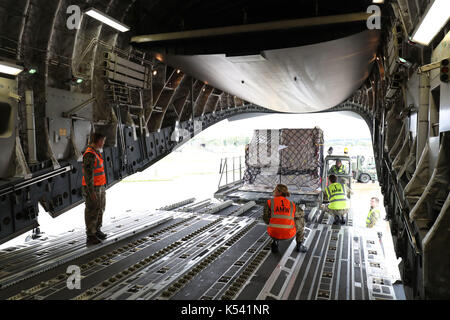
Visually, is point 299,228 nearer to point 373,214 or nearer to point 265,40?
point 265,40

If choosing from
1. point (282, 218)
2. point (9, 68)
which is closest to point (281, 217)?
point (282, 218)

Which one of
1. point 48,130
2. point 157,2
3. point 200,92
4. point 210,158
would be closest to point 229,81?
point 200,92

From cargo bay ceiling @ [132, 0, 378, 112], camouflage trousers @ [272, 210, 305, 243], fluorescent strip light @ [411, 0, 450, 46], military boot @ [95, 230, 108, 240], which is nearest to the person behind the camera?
fluorescent strip light @ [411, 0, 450, 46]

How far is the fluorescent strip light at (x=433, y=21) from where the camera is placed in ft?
8.19

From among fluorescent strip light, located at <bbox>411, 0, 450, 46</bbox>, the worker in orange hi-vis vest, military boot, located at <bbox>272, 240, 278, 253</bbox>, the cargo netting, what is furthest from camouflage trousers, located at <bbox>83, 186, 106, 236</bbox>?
the cargo netting

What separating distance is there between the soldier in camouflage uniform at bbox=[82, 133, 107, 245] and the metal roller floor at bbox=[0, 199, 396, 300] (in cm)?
34

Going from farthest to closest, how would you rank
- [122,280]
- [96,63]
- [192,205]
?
[192,205] < [96,63] < [122,280]

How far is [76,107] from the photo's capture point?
22.2ft

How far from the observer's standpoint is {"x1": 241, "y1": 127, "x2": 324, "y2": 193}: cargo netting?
11.9 m

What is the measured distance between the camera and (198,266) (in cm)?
469

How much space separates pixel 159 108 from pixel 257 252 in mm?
6330

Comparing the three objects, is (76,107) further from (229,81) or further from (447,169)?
(447,169)

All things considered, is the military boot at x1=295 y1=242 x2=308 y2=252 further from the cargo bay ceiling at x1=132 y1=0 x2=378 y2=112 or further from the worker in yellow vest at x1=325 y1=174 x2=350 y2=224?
the cargo bay ceiling at x1=132 y1=0 x2=378 y2=112

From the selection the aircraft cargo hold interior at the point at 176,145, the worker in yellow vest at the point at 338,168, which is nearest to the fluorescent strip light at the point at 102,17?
the aircraft cargo hold interior at the point at 176,145
